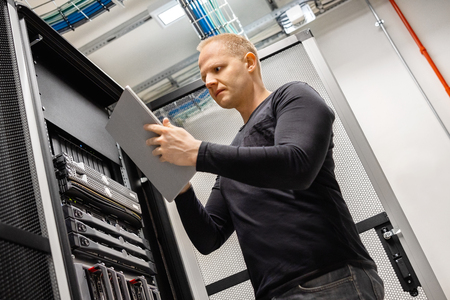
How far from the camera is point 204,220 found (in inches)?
49.2

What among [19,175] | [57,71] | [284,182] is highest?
[57,71]

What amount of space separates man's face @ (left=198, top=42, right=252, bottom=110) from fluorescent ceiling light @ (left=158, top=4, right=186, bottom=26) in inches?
62.0

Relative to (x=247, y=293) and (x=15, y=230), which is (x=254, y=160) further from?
(x=247, y=293)

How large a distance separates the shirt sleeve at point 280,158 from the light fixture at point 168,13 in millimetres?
2033

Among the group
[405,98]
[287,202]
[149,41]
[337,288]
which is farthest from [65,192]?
[405,98]

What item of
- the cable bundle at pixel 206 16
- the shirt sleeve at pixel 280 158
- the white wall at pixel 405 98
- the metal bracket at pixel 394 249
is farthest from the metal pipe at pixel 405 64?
the shirt sleeve at pixel 280 158

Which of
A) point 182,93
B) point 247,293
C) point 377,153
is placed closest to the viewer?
point 247,293

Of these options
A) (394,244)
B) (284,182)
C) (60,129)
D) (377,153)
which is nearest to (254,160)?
(284,182)

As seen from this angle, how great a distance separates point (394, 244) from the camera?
175 centimetres

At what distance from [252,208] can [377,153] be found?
2.09 metres

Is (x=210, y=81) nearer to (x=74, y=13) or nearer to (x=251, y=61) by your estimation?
(x=251, y=61)

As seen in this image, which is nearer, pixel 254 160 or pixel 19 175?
pixel 254 160

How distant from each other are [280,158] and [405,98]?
236 cm

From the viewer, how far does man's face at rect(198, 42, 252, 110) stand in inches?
52.7
